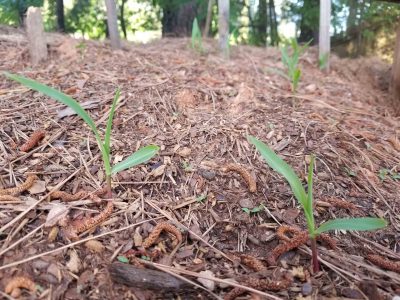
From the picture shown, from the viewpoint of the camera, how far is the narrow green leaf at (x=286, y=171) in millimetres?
1248

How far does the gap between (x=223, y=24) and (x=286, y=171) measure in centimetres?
224

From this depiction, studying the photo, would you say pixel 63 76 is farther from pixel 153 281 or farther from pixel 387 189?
pixel 387 189

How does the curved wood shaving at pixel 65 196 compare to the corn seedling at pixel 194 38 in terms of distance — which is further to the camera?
the corn seedling at pixel 194 38

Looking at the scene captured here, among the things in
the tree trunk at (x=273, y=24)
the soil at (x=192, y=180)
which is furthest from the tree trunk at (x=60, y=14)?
the tree trunk at (x=273, y=24)

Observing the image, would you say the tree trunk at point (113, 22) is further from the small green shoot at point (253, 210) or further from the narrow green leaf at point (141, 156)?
the small green shoot at point (253, 210)

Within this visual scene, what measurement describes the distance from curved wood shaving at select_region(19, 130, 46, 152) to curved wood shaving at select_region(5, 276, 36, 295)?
693mm

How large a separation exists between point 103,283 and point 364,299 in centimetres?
83

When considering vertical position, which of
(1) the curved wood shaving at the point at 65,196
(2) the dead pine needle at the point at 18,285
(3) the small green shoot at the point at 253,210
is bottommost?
(2) the dead pine needle at the point at 18,285

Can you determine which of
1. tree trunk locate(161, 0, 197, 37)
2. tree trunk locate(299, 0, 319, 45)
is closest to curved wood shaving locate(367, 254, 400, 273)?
tree trunk locate(299, 0, 319, 45)

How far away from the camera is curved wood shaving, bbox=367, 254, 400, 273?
50.8 inches

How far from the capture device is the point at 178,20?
15.4 ft

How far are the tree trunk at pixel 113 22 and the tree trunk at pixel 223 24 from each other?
2.91 feet

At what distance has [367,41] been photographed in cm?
463

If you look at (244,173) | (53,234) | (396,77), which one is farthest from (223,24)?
(53,234)
